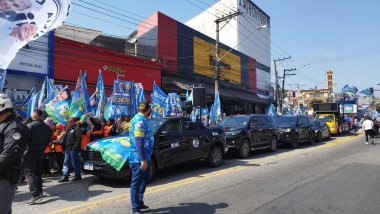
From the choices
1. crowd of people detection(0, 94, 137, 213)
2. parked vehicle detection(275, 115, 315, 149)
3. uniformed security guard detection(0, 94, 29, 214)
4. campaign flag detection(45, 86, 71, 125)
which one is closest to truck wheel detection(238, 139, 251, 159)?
parked vehicle detection(275, 115, 315, 149)

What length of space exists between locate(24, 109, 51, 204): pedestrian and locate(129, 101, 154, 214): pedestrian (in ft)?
7.68

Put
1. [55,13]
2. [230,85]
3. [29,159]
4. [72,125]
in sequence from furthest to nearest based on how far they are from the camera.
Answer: [230,85]
[55,13]
[72,125]
[29,159]

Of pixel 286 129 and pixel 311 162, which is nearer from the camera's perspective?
pixel 311 162

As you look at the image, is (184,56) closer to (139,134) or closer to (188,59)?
(188,59)

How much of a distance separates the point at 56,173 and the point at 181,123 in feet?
13.1

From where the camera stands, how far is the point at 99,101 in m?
13.4

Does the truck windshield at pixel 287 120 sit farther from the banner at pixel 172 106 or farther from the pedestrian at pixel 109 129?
the pedestrian at pixel 109 129

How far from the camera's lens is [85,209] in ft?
20.0

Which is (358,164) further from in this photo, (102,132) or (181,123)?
(102,132)

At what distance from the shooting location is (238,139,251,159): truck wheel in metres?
13.0

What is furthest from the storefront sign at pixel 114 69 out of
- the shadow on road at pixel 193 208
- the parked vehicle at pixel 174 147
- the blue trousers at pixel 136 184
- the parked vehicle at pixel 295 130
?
the blue trousers at pixel 136 184

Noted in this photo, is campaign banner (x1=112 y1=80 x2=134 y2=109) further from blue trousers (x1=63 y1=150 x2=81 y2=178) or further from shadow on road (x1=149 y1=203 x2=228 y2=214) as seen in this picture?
shadow on road (x1=149 y1=203 x2=228 y2=214)

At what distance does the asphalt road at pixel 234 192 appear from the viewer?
19.9ft

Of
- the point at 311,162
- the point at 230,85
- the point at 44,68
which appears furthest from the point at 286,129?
the point at 230,85
